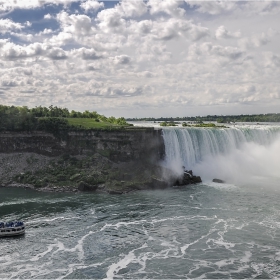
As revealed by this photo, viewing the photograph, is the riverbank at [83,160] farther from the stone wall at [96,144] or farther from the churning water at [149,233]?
the churning water at [149,233]

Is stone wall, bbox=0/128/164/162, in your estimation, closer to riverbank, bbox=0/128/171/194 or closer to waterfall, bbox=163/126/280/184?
riverbank, bbox=0/128/171/194

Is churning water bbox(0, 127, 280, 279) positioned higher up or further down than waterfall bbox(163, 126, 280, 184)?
Answer: further down

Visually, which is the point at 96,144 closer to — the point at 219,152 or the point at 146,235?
the point at 219,152

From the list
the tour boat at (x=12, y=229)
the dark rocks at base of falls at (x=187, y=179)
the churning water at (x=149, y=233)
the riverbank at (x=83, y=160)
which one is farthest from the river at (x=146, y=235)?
the dark rocks at base of falls at (x=187, y=179)

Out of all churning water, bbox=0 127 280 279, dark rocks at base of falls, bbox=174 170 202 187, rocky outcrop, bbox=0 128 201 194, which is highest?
rocky outcrop, bbox=0 128 201 194

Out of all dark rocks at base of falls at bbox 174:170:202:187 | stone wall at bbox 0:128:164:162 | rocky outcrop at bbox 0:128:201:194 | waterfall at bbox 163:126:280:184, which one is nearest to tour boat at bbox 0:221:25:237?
rocky outcrop at bbox 0:128:201:194

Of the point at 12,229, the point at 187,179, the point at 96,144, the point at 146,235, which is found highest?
the point at 96,144

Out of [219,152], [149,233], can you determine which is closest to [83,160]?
[219,152]
